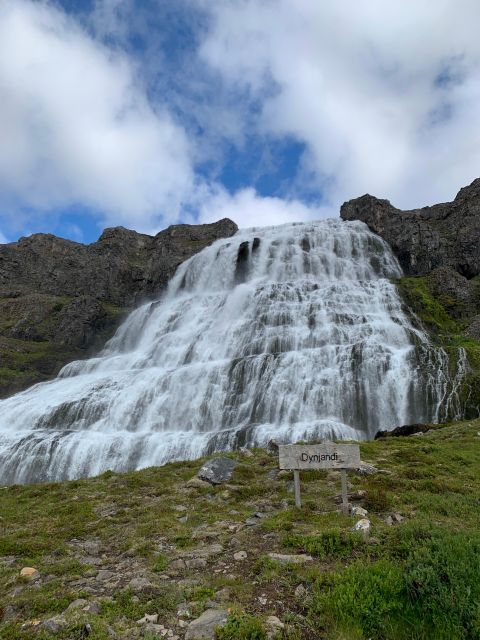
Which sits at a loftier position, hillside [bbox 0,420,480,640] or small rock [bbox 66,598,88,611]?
hillside [bbox 0,420,480,640]

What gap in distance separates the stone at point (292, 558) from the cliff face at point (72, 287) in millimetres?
49617

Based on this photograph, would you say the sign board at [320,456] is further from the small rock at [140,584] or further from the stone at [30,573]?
the stone at [30,573]

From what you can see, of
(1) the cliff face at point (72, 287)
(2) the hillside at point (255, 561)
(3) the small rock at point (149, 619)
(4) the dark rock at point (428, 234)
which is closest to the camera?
(2) the hillside at point (255, 561)

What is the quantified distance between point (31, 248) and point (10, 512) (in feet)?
304

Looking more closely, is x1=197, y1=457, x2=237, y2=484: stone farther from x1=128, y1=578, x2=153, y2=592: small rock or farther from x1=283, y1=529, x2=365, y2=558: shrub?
x1=128, y1=578, x2=153, y2=592: small rock

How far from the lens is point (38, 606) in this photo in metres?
5.77

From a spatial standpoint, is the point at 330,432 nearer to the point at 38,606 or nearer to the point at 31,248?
the point at 38,606

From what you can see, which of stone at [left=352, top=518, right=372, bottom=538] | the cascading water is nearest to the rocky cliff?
the cascading water

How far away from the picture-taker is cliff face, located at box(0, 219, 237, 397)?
59312mm

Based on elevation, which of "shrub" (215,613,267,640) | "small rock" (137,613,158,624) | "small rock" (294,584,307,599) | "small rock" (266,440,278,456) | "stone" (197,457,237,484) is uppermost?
"small rock" (266,440,278,456)

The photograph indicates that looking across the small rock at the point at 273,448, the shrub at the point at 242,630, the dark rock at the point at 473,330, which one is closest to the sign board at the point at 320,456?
the shrub at the point at 242,630

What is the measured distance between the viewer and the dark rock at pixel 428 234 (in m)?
54.4

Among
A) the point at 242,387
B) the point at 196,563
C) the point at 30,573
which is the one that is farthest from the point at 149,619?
the point at 242,387

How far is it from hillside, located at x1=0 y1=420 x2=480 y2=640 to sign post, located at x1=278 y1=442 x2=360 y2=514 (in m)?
0.88
